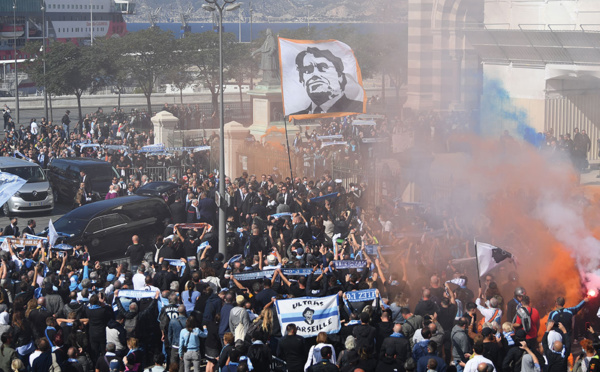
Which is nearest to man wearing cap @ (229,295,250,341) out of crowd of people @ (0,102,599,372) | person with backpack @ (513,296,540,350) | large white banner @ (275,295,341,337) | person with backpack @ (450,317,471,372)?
crowd of people @ (0,102,599,372)

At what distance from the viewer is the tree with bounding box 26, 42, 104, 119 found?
1458 inches

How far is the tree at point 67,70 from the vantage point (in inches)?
1458

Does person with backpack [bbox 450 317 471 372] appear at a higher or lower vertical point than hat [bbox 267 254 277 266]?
lower

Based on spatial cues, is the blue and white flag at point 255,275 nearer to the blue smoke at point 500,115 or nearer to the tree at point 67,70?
the blue smoke at point 500,115

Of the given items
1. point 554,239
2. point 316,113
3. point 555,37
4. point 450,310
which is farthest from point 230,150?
point 450,310

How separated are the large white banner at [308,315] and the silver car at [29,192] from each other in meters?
12.4

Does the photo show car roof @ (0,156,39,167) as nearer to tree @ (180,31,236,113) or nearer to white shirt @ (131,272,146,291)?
white shirt @ (131,272,146,291)

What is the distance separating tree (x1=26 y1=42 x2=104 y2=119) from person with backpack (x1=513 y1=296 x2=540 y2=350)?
30005 mm

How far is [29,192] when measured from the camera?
795 inches

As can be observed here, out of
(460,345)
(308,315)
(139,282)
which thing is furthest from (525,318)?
(139,282)

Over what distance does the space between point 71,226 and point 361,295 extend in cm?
776

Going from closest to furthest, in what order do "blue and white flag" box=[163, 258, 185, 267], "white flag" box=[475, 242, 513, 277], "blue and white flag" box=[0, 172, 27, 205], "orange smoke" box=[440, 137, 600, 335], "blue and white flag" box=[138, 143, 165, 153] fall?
"white flag" box=[475, 242, 513, 277] → "orange smoke" box=[440, 137, 600, 335] → "blue and white flag" box=[163, 258, 185, 267] → "blue and white flag" box=[0, 172, 27, 205] → "blue and white flag" box=[138, 143, 165, 153]

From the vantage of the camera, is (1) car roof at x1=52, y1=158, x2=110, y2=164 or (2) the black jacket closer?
(2) the black jacket

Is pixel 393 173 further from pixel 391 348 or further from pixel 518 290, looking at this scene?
pixel 391 348
